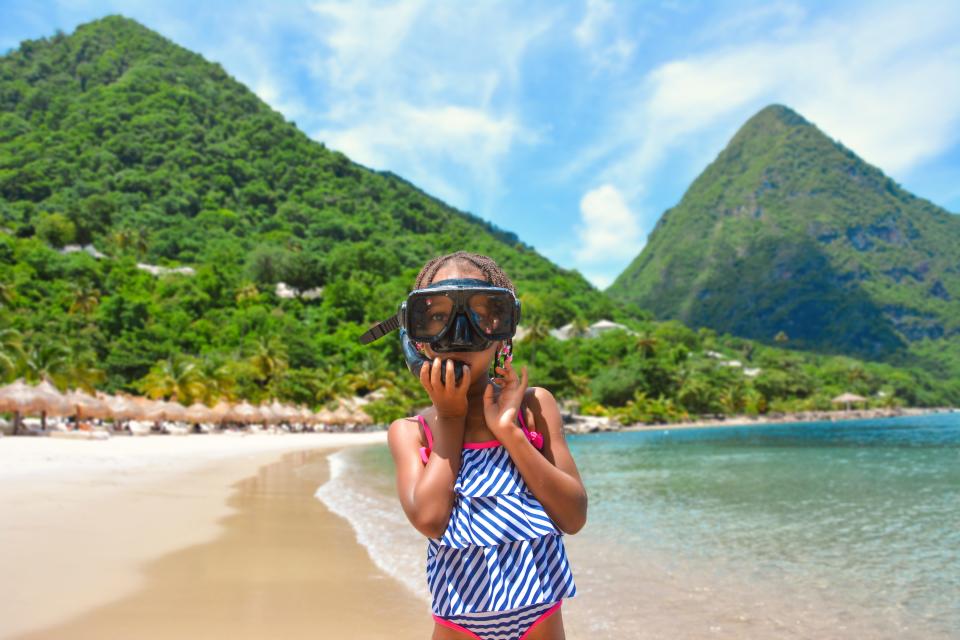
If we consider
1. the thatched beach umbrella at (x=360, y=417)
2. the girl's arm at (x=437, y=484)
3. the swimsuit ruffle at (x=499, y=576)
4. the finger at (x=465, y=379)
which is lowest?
the thatched beach umbrella at (x=360, y=417)

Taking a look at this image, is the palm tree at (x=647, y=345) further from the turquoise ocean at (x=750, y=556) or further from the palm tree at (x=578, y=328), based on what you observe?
the turquoise ocean at (x=750, y=556)

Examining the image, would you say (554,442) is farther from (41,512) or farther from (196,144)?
(196,144)

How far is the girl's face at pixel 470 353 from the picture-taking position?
1712 mm

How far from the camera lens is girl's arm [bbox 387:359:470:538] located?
161 cm

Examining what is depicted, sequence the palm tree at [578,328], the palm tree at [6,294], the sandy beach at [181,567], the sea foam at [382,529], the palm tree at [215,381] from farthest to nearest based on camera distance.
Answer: the palm tree at [578,328] → the palm tree at [6,294] → the palm tree at [215,381] → the sea foam at [382,529] → the sandy beach at [181,567]

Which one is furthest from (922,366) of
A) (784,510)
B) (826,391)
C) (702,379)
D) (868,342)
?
(784,510)

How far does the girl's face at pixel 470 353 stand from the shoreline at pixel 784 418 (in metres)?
67.5

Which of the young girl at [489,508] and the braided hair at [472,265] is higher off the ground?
the braided hair at [472,265]

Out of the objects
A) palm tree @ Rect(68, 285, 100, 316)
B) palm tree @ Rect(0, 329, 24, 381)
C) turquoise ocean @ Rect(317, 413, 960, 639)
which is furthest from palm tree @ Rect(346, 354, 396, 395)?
turquoise ocean @ Rect(317, 413, 960, 639)

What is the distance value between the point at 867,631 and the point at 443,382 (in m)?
5.03

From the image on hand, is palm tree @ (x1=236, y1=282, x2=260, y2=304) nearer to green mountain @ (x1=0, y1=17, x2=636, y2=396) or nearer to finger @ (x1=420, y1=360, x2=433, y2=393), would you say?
green mountain @ (x1=0, y1=17, x2=636, y2=396)

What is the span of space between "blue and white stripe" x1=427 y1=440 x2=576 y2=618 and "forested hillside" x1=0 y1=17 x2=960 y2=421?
102ft

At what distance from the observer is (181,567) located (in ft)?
20.6

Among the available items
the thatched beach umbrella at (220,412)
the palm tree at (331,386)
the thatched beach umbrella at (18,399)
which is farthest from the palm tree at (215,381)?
the thatched beach umbrella at (18,399)
